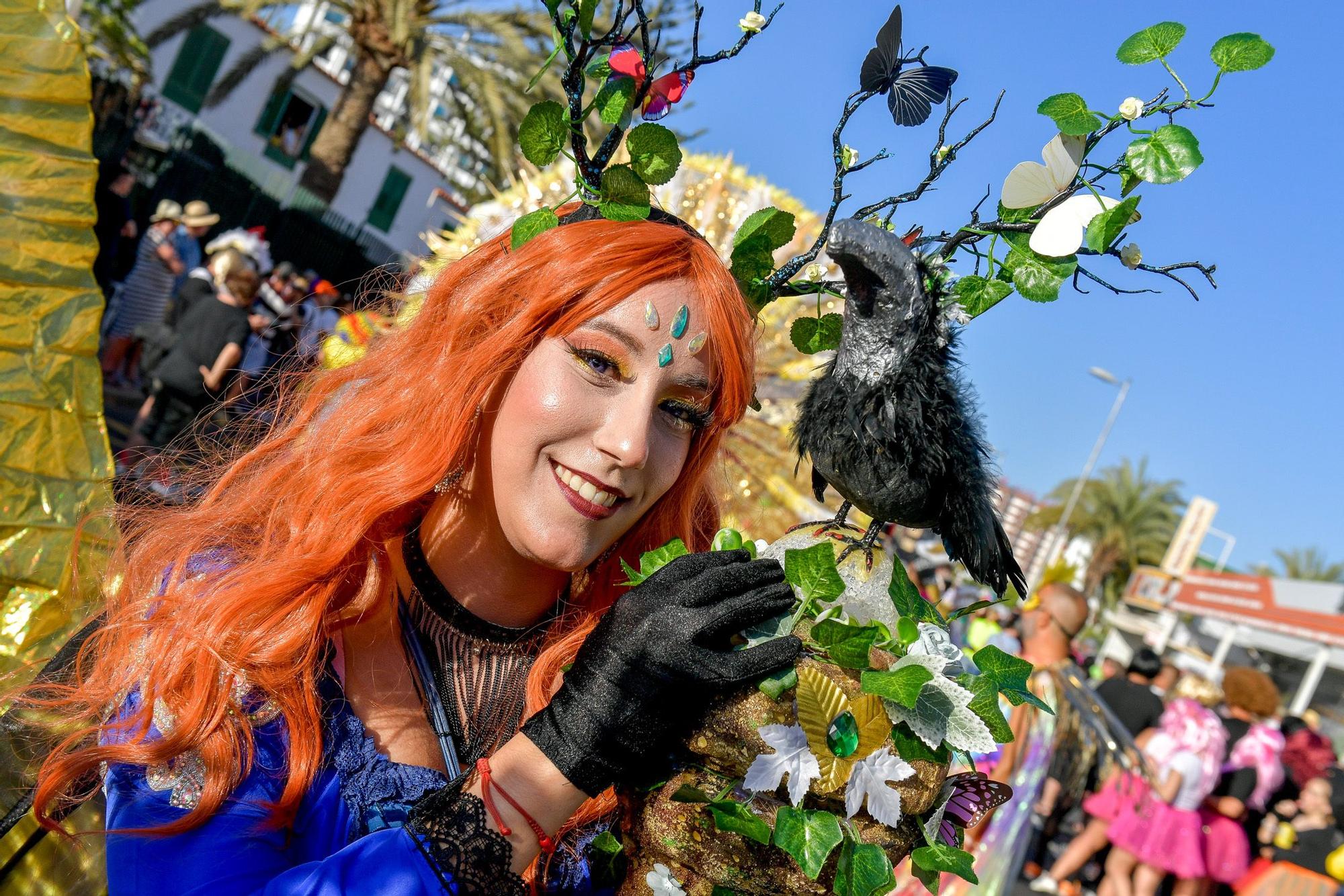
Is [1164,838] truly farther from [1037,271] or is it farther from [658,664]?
[658,664]

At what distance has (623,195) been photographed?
67.3 inches

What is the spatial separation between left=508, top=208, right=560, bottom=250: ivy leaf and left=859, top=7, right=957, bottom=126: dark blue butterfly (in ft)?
2.06

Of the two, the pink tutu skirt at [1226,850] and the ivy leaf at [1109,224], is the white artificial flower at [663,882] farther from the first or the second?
the pink tutu skirt at [1226,850]

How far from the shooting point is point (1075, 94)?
1.32 metres

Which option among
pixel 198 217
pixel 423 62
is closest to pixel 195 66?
pixel 423 62

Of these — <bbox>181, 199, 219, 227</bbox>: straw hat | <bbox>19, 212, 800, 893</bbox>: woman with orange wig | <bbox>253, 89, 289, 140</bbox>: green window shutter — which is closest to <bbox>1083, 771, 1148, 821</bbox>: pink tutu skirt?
<bbox>19, 212, 800, 893</bbox>: woman with orange wig

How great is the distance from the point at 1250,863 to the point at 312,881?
703 cm

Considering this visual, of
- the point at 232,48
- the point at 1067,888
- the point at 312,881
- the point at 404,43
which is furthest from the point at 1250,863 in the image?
A: the point at 232,48

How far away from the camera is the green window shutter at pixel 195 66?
19641 mm

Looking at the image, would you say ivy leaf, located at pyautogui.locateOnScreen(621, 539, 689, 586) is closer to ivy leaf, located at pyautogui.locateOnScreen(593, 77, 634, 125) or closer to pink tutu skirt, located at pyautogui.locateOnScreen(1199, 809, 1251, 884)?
ivy leaf, located at pyautogui.locateOnScreen(593, 77, 634, 125)

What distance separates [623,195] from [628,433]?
0.45 meters

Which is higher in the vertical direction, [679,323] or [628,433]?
[679,323]

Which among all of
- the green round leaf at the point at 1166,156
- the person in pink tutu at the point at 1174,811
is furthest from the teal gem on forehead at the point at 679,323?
the person in pink tutu at the point at 1174,811

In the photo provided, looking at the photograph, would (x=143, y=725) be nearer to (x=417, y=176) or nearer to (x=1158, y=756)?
(x=1158, y=756)
